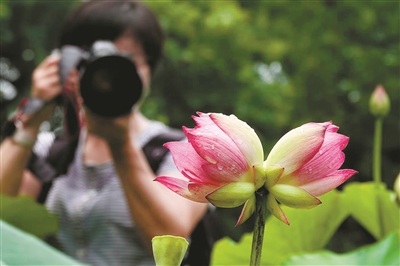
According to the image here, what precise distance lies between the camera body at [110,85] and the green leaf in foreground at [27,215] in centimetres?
14

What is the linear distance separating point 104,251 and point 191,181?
63 cm

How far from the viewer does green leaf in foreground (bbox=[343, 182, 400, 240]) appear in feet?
1.61

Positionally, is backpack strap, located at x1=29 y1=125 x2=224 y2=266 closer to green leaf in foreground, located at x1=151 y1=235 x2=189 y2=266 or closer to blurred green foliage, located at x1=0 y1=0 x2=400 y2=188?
green leaf in foreground, located at x1=151 y1=235 x2=189 y2=266

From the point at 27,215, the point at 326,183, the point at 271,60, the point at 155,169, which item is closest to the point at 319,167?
the point at 326,183

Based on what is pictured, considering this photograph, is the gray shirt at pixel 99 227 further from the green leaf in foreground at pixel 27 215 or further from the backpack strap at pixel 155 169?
the green leaf in foreground at pixel 27 215

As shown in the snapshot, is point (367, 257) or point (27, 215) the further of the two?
point (27, 215)

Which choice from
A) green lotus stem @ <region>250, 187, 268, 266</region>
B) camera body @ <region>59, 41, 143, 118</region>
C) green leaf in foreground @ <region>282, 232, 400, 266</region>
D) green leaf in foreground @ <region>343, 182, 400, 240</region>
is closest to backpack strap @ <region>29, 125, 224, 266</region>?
camera body @ <region>59, 41, 143, 118</region>

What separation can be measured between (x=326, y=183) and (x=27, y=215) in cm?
44

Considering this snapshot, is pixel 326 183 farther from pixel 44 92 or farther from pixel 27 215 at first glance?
pixel 44 92

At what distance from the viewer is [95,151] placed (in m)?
0.91

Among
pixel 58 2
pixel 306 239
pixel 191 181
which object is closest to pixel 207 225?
pixel 306 239

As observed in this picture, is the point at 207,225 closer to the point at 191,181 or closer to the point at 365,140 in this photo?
the point at 191,181

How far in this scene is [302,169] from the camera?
22 cm

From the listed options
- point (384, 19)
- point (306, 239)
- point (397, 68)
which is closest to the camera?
point (306, 239)
